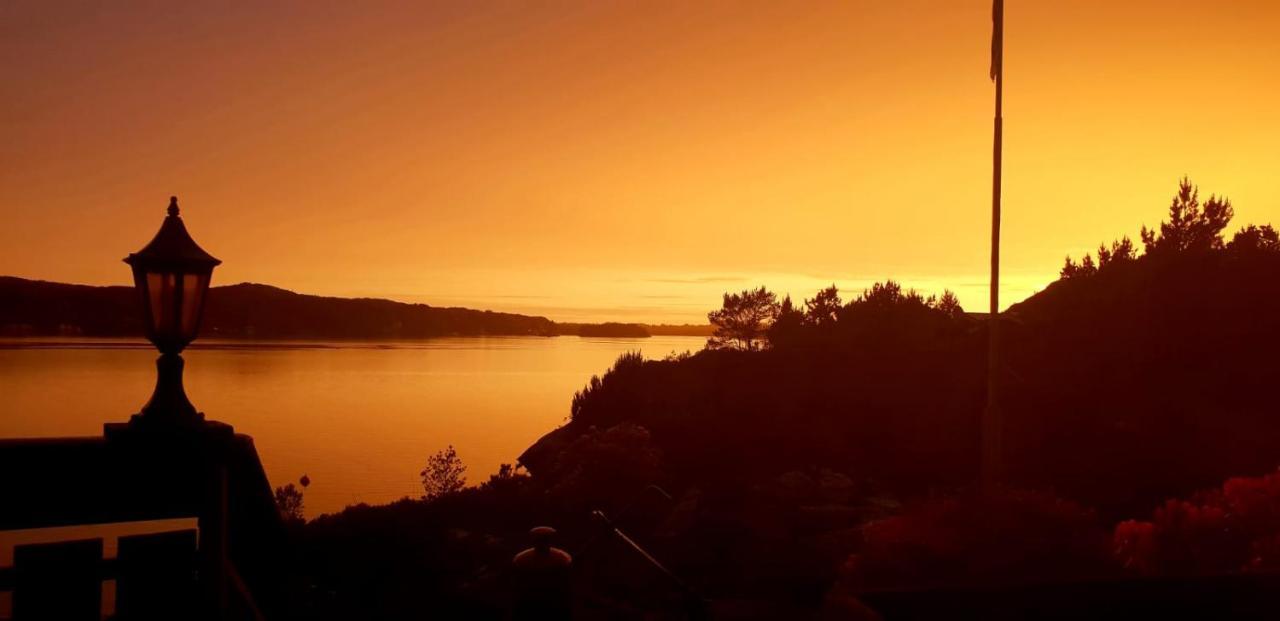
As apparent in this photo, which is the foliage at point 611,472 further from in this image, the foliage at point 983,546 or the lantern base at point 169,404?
the lantern base at point 169,404

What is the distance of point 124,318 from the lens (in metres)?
97.9

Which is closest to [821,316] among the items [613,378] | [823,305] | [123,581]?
[823,305]

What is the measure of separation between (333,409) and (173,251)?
5244 cm

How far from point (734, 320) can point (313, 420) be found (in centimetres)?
2469

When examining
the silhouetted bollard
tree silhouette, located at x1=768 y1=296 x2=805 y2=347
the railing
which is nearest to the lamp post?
the railing

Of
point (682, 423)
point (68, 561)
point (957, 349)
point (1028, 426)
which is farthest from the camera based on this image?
point (957, 349)

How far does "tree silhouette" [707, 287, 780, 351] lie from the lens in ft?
163

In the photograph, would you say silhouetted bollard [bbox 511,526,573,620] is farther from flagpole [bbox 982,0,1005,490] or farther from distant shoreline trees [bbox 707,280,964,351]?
distant shoreline trees [bbox 707,280,964,351]

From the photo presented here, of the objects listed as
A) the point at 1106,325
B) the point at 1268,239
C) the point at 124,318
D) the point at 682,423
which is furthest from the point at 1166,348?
the point at 124,318

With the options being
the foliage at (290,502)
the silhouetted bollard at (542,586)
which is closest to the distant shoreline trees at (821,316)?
the foliage at (290,502)

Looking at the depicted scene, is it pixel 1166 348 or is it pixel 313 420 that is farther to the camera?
pixel 313 420

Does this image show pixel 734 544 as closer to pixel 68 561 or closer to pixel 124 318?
pixel 68 561

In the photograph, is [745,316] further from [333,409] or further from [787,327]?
[333,409]

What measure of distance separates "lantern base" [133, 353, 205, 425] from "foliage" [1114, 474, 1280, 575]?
766 cm
